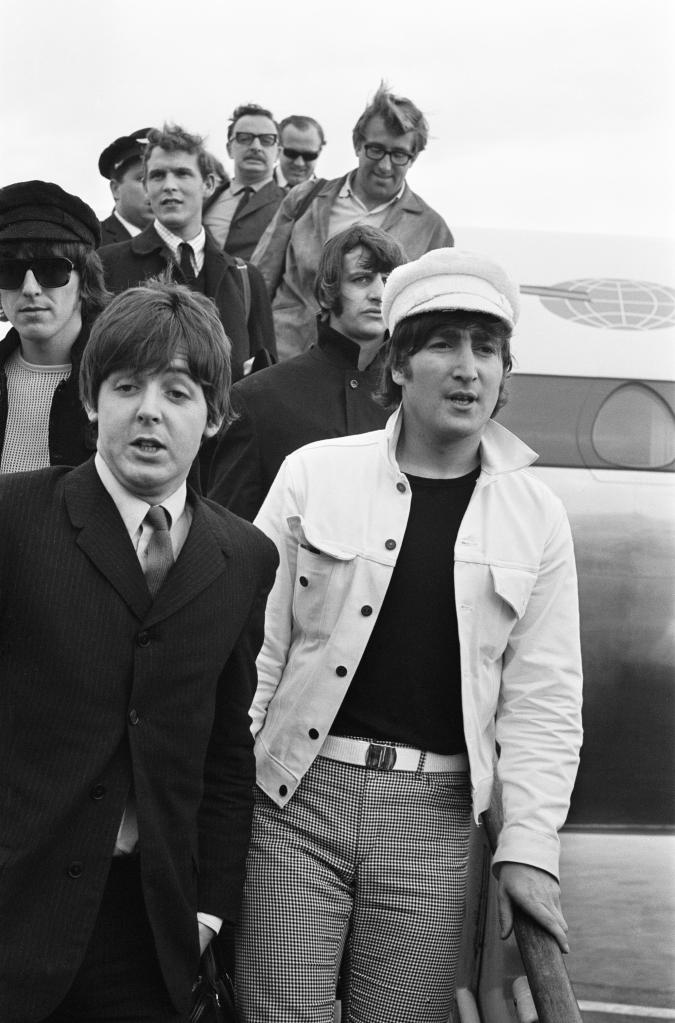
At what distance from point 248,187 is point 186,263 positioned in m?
1.93

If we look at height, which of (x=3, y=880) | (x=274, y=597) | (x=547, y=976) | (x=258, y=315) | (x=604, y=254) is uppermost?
(x=604, y=254)

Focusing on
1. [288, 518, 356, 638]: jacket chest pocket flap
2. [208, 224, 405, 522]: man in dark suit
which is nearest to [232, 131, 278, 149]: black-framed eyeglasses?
[208, 224, 405, 522]: man in dark suit

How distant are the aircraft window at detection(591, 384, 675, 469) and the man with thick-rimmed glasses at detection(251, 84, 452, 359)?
171 centimetres

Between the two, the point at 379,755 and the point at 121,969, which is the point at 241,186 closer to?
the point at 379,755

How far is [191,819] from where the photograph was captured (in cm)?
221

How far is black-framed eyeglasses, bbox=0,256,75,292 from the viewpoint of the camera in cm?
333

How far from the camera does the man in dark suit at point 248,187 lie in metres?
6.21

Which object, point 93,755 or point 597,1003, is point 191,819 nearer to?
point 93,755

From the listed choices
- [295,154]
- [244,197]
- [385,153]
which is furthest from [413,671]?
[295,154]

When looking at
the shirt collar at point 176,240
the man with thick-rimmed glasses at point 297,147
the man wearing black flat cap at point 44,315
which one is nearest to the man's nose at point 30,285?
the man wearing black flat cap at point 44,315

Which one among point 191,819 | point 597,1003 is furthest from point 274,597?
point 597,1003

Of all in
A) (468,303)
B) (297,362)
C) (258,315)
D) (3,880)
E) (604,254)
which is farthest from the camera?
(604,254)

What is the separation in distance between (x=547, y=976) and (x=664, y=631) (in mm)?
4164

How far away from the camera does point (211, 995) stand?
231 centimetres
